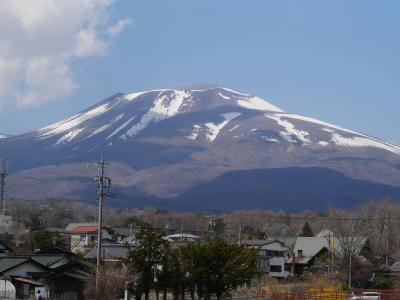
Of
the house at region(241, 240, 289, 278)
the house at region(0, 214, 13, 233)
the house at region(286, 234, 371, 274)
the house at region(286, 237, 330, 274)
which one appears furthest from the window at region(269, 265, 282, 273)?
the house at region(0, 214, 13, 233)

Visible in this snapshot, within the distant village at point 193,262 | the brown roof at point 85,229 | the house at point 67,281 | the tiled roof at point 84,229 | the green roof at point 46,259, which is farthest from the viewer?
the tiled roof at point 84,229

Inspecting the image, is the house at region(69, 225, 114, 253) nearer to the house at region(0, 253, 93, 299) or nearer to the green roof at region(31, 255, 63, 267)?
the green roof at region(31, 255, 63, 267)

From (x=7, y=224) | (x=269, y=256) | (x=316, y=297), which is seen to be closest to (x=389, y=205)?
(x=269, y=256)

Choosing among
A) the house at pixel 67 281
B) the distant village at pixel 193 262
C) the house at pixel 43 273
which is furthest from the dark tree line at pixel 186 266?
the house at pixel 67 281

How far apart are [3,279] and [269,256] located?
107 ft

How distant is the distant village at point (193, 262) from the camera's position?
4022cm

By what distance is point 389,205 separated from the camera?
98.1m

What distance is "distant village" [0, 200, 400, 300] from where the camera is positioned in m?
40.2

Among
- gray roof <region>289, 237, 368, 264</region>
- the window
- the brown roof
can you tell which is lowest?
the window

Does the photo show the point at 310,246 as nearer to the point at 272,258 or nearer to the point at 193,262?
the point at 272,258

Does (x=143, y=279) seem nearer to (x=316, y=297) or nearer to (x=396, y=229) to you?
(x=316, y=297)

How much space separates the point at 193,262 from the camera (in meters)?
41.7

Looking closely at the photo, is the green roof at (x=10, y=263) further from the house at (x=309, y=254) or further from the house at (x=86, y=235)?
the house at (x=86, y=235)

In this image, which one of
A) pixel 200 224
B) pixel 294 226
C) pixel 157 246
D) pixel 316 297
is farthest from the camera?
pixel 294 226
